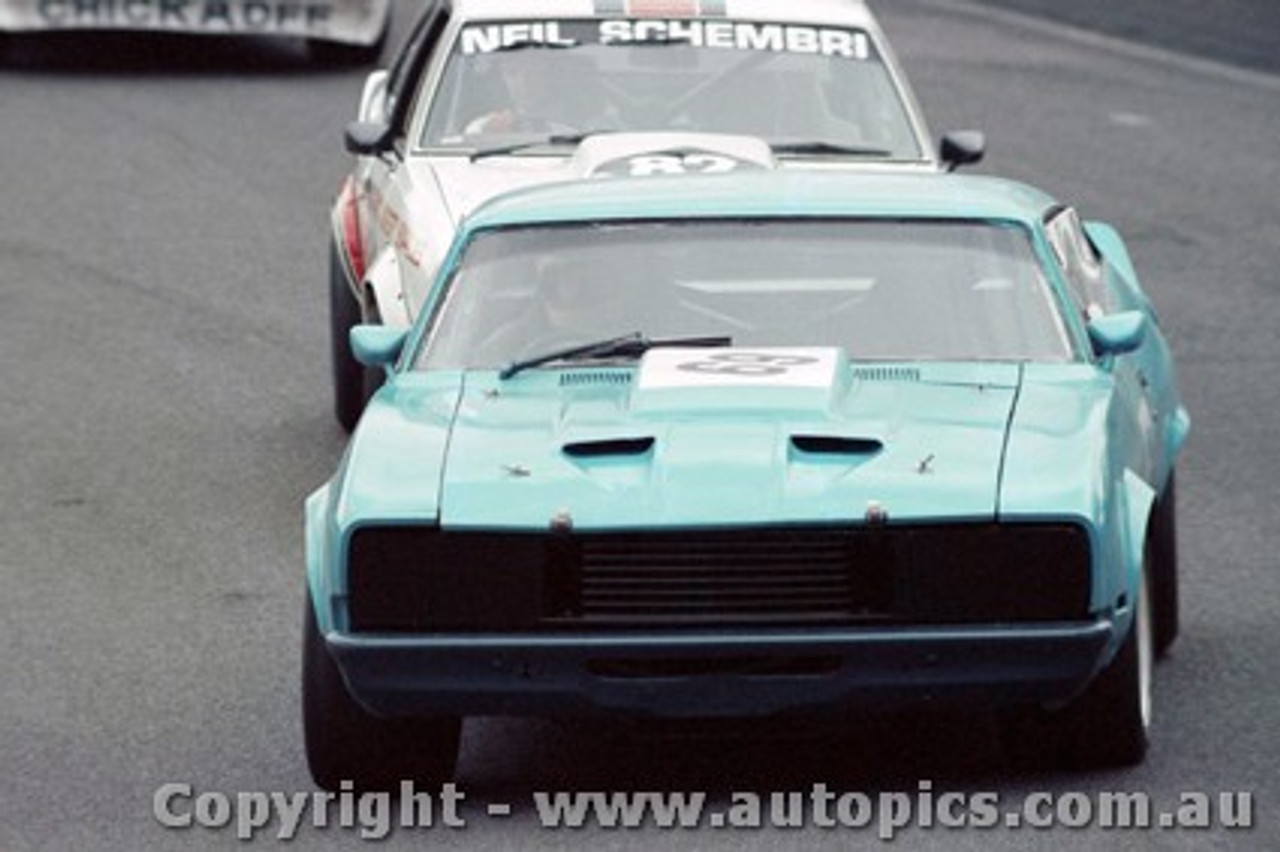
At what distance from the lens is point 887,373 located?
9.08m

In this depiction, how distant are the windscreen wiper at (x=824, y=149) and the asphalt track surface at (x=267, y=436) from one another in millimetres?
1329

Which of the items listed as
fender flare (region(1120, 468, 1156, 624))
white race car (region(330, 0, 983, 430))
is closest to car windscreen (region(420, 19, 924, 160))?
white race car (region(330, 0, 983, 430))

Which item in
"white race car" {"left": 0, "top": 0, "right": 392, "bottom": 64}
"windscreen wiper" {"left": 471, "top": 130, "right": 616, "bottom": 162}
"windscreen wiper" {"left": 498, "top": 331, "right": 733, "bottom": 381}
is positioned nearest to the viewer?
"windscreen wiper" {"left": 498, "top": 331, "right": 733, "bottom": 381}

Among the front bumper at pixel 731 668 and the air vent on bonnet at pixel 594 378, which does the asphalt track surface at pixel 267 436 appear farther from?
the air vent on bonnet at pixel 594 378

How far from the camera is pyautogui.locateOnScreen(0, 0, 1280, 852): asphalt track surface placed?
28.6 ft

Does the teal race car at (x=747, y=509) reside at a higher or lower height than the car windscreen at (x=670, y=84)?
higher

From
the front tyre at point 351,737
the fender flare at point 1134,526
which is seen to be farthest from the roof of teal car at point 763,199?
the front tyre at point 351,737

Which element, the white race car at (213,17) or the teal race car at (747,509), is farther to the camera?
the white race car at (213,17)

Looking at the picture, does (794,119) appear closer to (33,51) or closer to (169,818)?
(169,818)

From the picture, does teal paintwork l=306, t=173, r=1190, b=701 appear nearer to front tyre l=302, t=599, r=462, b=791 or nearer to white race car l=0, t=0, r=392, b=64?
front tyre l=302, t=599, r=462, b=791

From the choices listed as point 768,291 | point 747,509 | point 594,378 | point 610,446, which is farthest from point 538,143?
point 747,509

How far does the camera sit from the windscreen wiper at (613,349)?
9.22 metres

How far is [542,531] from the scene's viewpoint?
8258 millimetres

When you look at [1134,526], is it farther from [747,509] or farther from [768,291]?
[768,291]
